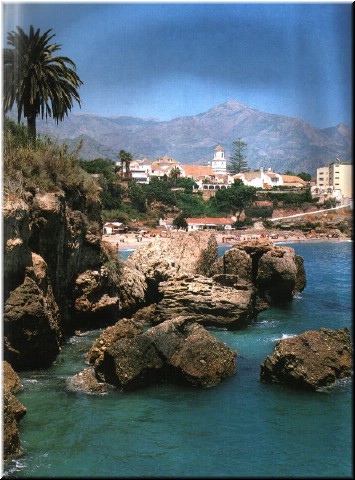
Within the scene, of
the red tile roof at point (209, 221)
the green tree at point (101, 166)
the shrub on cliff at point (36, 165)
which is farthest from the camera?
the red tile roof at point (209, 221)

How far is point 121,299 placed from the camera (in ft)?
56.6

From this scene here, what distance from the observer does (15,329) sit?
10547 mm

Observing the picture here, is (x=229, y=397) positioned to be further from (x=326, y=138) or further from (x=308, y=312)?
(x=308, y=312)

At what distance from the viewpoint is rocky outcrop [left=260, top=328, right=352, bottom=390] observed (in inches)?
402

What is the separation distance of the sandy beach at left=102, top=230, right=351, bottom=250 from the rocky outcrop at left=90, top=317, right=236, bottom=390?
116ft

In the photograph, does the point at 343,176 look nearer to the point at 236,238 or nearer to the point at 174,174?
the point at 236,238

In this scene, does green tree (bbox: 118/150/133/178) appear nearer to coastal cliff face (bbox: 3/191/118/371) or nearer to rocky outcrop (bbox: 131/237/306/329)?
rocky outcrop (bbox: 131/237/306/329)

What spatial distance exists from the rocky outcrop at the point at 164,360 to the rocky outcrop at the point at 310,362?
96 centimetres

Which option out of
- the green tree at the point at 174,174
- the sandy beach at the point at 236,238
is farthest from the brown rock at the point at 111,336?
the green tree at the point at 174,174

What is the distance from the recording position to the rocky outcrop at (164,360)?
33.6ft

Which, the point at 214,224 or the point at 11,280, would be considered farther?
the point at 214,224

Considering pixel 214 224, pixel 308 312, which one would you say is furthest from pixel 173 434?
pixel 214 224

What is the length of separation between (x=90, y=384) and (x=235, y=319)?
22.6 ft

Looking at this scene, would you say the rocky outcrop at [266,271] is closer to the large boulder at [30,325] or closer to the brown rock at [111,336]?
the brown rock at [111,336]
